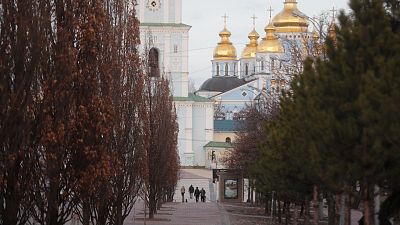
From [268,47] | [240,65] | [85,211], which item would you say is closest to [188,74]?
[268,47]

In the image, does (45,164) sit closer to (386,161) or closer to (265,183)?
(386,161)

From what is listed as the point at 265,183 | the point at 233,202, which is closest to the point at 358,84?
the point at 265,183

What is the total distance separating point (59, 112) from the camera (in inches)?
612

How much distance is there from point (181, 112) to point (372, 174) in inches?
2940

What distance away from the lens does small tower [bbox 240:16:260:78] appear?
124175 millimetres

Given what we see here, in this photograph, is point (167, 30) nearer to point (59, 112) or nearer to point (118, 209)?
point (118, 209)

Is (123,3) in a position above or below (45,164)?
above

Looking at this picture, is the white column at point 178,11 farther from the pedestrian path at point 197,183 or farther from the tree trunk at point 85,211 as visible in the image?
the tree trunk at point 85,211

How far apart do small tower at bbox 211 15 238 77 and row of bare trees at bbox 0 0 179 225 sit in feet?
331

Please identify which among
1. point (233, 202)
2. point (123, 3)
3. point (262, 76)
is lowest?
point (233, 202)

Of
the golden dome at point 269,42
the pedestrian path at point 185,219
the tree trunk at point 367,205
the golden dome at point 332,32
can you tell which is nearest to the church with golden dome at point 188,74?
the golden dome at point 269,42

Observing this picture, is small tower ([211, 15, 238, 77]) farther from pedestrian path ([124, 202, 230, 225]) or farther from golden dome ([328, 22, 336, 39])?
golden dome ([328, 22, 336, 39])

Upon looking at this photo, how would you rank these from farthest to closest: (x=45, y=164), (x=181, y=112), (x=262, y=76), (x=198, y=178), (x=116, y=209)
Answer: (x=262, y=76)
(x=181, y=112)
(x=198, y=178)
(x=116, y=209)
(x=45, y=164)

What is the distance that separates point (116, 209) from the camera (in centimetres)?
2403
